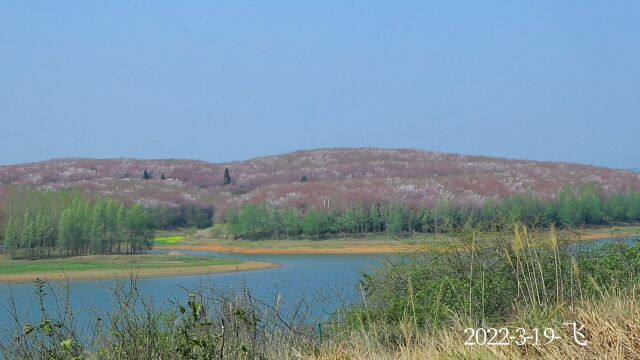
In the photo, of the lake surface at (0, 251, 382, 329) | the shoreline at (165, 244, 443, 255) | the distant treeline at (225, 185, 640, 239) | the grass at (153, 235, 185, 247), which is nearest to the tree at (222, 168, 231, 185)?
the grass at (153, 235, 185, 247)

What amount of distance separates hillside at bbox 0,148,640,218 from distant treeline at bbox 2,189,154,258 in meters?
11.9

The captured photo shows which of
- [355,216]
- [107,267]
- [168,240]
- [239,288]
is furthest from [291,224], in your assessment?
[239,288]

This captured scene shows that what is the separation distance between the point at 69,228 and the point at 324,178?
5259cm

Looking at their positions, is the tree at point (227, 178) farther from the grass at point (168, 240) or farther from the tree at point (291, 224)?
the tree at point (291, 224)

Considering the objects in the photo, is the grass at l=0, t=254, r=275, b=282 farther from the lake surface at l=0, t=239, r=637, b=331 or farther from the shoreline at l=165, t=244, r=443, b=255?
the shoreline at l=165, t=244, r=443, b=255

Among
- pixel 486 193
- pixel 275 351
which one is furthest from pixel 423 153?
pixel 275 351

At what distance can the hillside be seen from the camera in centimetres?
6681

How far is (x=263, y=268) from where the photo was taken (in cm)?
3534

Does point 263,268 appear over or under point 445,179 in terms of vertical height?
under

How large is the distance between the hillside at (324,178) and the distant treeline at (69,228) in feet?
39.2

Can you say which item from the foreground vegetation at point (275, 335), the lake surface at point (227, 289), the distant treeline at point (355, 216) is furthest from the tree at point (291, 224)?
the foreground vegetation at point (275, 335)

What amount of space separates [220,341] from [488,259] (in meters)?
6.35

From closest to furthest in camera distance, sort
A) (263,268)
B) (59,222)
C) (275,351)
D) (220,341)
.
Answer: (220,341)
(275,351)
(263,268)
(59,222)

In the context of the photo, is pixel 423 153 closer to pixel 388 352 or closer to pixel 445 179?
pixel 445 179
